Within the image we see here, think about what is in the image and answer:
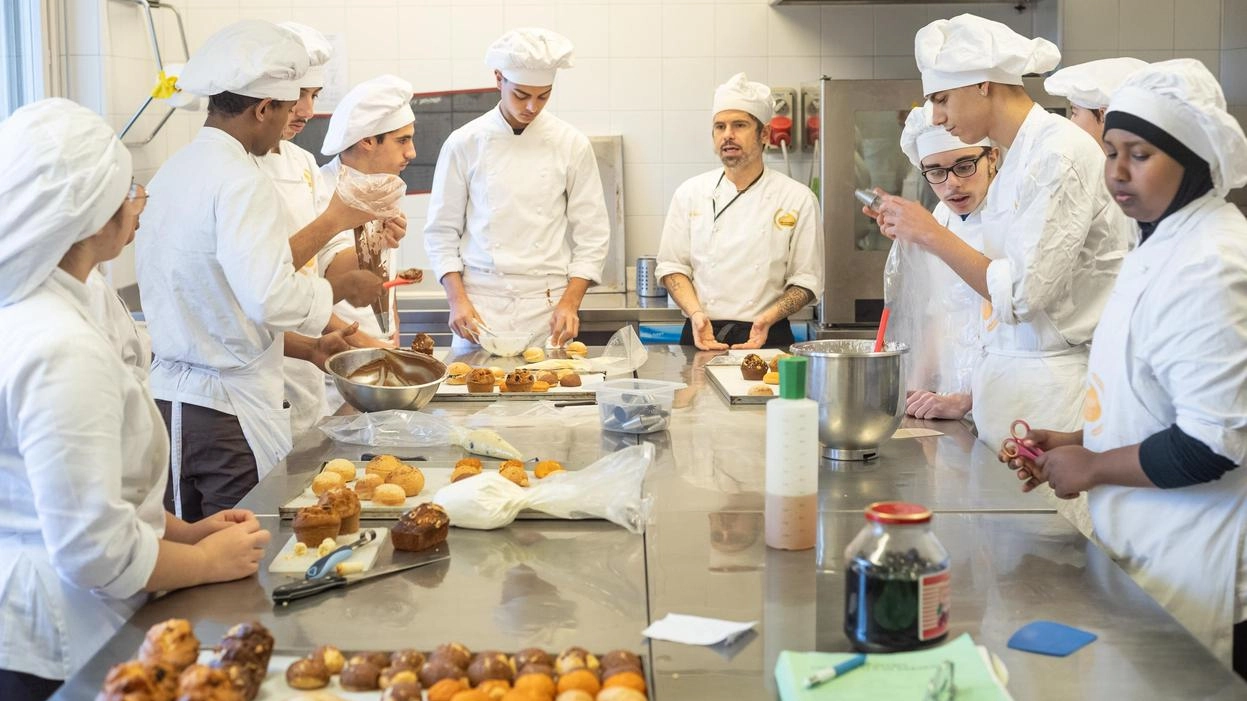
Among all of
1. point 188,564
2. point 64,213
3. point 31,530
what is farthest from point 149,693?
point 64,213

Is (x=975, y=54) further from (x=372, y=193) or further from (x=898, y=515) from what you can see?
(x=898, y=515)

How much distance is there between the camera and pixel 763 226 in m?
4.33

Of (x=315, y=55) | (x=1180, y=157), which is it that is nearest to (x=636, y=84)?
(x=315, y=55)

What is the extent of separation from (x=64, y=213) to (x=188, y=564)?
0.49 m

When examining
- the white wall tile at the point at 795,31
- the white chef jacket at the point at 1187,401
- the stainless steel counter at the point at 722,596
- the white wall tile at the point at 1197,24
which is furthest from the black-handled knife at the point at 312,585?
the white wall tile at the point at 1197,24

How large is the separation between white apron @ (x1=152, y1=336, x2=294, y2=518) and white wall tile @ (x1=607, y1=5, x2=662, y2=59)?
2920 millimetres

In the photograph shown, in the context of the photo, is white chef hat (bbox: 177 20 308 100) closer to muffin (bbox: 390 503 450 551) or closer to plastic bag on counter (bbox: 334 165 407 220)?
plastic bag on counter (bbox: 334 165 407 220)

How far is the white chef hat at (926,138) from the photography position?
3.10 meters

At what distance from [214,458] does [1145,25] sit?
433cm

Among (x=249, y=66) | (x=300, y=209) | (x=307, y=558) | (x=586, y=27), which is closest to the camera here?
(x=307, y=558)

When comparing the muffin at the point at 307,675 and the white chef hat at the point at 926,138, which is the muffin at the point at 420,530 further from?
the white chef hat at the point at 926,138

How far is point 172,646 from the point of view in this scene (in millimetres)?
1274

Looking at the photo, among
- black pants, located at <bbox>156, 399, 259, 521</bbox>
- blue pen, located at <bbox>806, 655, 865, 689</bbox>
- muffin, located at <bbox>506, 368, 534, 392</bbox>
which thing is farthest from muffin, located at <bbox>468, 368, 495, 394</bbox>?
blue pen, located at <bbox>806, 655, 865, 689</bbox>

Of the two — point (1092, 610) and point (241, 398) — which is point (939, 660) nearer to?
point (1092, 610)
